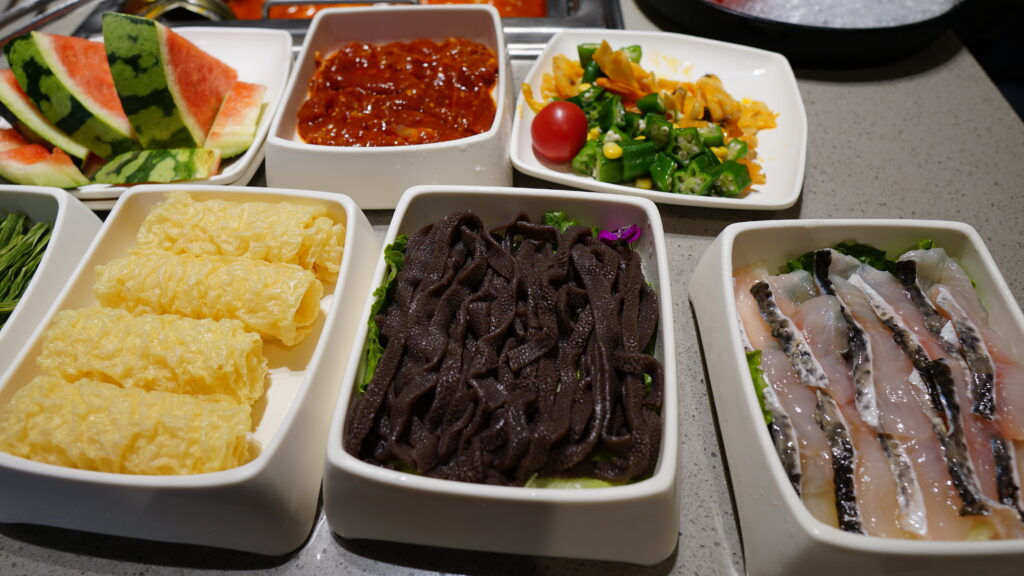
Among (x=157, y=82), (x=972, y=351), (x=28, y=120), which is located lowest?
(x=972, y=351)

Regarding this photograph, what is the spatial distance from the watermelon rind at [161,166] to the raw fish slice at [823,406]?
1.75 metres

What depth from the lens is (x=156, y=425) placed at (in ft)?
4.08

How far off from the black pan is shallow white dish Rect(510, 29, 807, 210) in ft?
0.35

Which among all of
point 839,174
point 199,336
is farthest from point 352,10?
point 839,174

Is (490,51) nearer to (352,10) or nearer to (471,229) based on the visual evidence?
(352,10)

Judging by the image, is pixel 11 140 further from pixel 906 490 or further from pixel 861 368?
pixel 906 490

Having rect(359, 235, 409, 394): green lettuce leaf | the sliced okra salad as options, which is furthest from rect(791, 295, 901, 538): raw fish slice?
rect(359, 235, 409, 394): green lettuce leaf

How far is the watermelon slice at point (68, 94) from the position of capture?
2047 mm

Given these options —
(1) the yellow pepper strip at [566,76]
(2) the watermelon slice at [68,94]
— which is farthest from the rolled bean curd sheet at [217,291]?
(1) the yellow pepper strip at [566,76]

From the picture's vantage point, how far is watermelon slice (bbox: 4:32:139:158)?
2.05 m

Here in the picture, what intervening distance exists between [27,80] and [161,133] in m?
0.50

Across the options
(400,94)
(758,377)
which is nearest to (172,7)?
(400,94)

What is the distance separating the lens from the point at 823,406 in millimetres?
1336

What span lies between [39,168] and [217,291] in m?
1.02
